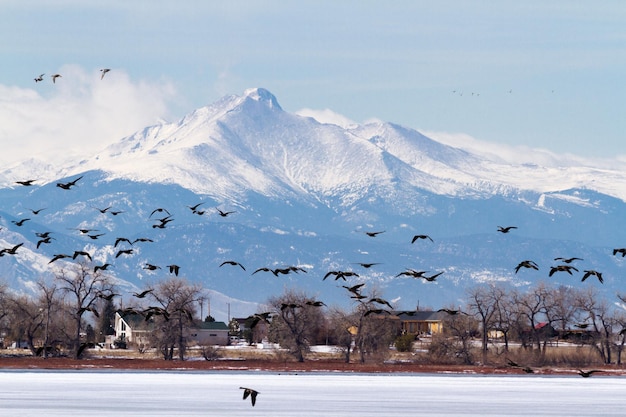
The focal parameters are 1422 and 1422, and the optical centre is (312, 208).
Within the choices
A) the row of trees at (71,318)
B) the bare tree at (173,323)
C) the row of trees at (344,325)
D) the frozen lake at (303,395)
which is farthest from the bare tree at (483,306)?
the frozen lake at (303,395)

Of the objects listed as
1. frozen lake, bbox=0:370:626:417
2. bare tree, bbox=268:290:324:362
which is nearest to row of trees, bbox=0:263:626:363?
bare tree, bbox=268:290:324:362

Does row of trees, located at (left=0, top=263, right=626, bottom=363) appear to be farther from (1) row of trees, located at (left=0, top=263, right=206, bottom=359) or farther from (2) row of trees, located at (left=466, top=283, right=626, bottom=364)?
(2) row of trees, located at (left=466, top=283, right=626, bottom=364)

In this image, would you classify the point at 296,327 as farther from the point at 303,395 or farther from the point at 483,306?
the point at 303,395

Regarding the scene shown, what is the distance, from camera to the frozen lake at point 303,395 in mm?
84812

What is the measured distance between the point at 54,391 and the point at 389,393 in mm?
23958

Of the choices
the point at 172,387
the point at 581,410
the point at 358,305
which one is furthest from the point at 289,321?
the point at 581,410

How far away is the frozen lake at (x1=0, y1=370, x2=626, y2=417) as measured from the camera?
84.8 metres

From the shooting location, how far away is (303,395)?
98812 millimetres

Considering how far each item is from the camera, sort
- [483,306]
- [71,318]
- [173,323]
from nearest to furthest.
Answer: [173,323]
[71,318]
[483,306]

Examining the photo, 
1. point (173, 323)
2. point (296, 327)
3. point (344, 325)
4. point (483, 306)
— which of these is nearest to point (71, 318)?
point (173, 323)

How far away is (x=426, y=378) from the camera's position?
429ft

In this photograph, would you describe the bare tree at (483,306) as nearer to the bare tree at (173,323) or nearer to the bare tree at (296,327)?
the bare tree at (296,327)

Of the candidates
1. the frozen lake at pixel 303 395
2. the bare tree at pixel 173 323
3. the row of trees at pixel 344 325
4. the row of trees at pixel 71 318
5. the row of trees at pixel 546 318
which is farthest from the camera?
the row of trees at pixel 546 318

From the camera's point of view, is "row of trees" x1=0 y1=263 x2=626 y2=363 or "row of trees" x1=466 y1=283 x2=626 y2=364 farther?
"row of trees" x1=466 y1=283 x2=626 y2=364
